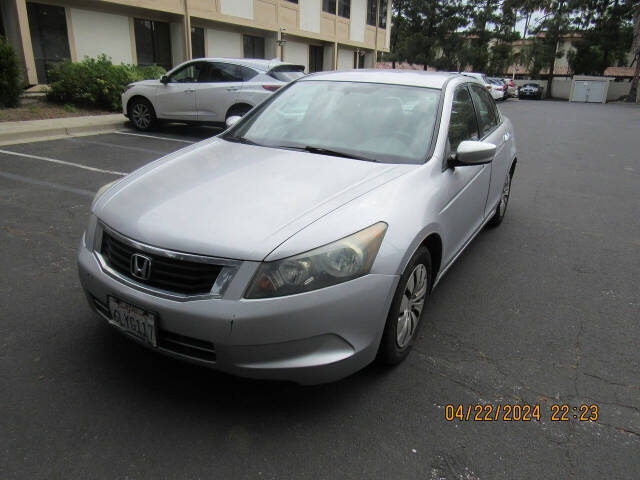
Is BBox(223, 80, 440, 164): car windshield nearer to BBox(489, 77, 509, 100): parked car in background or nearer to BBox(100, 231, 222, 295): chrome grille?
BBox(100, 231, 222, 295): chrome grille

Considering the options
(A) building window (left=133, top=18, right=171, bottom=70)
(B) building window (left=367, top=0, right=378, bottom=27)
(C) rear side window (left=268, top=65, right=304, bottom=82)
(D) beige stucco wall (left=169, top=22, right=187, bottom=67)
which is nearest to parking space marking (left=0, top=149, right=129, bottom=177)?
(C) rear side window (left=268, top=65, right=304, bottom=82)

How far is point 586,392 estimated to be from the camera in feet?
8.62

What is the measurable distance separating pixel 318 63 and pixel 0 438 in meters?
26.9

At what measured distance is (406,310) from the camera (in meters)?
2.67

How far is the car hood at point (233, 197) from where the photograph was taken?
85.8 inches

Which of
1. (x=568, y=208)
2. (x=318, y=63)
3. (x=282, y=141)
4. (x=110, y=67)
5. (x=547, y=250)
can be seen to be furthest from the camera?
(x=318, y=63)

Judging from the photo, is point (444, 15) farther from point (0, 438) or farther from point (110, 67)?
point (0, 438)

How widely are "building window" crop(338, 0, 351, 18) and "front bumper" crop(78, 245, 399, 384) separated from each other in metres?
27.0

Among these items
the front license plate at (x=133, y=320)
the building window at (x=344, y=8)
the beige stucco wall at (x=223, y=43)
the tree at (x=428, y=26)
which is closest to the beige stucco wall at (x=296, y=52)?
the building window at (x=344, y=8)

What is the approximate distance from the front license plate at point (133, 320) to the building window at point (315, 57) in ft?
83.6

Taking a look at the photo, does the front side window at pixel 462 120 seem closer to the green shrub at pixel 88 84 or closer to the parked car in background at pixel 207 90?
the parked car in background at pixel 207 90

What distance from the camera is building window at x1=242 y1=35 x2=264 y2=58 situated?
21.7m

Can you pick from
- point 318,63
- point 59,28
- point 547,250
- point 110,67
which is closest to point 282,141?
point 547,250
